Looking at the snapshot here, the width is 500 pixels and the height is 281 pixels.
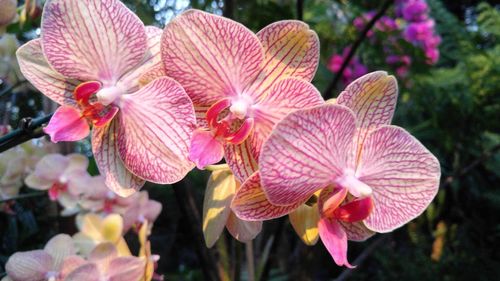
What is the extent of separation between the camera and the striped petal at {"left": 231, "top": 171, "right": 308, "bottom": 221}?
281 mm

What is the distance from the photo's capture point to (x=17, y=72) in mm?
573

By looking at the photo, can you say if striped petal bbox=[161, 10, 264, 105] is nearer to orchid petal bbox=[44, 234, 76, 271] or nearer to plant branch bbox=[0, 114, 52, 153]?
plant branch bbox=[0, 114, 52, 153]

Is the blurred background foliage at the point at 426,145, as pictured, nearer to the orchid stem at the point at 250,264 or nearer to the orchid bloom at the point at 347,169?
the orchid stem at the point at 250,264

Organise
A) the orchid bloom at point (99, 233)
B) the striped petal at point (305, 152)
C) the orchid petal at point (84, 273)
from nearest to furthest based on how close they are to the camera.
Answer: the striped petal at point (305, 152) → the orchid petal at point (84, 273) → the orchid bloom at point (99, 233)

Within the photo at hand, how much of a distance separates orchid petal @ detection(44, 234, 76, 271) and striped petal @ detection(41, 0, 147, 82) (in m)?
0.21

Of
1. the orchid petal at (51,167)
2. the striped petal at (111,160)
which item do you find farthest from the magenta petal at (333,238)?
the orchid petal at (51,167)

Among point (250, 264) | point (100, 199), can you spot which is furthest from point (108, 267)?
point (250, 264)

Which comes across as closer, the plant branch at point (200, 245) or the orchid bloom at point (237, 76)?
the orchid bloom at point (237, 76)

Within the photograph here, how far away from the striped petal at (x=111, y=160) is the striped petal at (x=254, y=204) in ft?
0.24

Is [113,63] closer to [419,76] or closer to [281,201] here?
[281,201]

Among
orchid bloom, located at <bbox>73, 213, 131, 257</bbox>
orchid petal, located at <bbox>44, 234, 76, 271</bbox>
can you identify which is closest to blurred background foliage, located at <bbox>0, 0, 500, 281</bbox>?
orchid bloom, located at <bbox>73, 213, 131, 257</bbox>

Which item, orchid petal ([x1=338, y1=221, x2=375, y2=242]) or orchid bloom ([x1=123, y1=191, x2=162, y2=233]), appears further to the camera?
orchid bloom ([x1=123, y1=191, x2=162, y2=233])

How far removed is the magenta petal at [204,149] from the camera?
28cm

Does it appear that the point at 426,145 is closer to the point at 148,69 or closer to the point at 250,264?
the point at 250,264
